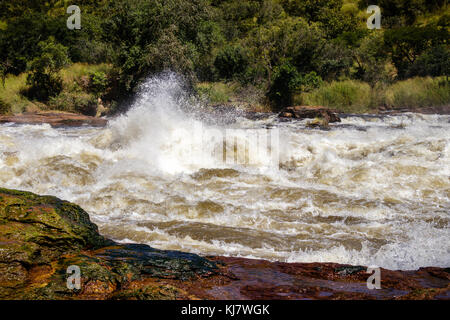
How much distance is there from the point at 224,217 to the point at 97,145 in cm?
523

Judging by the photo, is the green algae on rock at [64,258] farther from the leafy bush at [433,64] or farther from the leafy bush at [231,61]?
the leafy bush at [433,64]

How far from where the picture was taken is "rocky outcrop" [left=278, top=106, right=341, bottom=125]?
1655 centimetres

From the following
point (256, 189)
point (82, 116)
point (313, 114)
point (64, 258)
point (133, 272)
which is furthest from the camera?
point (82, 116)

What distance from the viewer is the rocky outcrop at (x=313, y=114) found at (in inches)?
651

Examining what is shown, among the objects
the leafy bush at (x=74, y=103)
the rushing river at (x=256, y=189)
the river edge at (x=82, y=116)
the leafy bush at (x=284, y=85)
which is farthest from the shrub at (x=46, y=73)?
the leafy bush at (x=284, y=85)

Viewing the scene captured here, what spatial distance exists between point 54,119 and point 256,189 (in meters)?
13.9

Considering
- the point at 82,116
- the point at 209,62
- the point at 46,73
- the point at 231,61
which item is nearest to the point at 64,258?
the point at 82,116

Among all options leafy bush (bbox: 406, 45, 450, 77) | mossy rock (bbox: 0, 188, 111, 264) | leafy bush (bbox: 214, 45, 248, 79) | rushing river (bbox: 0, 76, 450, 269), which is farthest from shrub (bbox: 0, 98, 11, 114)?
leafy bush (bbox: 406, 45, 450, 77)

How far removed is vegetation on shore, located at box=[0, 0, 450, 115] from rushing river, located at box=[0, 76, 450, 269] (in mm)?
9365

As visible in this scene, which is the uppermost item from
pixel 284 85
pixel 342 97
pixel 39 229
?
pixel 284 85

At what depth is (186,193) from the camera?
682cm

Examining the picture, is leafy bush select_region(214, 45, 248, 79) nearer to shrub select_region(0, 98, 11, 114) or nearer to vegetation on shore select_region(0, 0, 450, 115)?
vegetation on shore select_region(0, 0, 450, 115)

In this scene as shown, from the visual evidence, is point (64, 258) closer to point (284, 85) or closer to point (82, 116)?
point (82, 116)

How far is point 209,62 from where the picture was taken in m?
24.9
